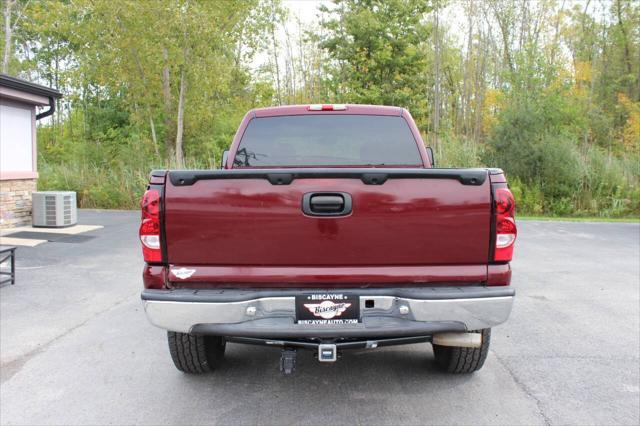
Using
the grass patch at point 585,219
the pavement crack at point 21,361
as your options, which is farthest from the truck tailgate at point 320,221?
the grass patch at point 585,219

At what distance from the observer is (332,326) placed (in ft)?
9.29

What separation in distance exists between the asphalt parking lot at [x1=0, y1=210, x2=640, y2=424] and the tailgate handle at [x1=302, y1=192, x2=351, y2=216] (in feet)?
4.12

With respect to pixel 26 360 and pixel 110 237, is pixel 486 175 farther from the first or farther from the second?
pixel 110 237

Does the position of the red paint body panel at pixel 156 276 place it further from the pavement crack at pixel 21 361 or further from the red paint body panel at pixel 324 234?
the pavement crack at pixel 21 361

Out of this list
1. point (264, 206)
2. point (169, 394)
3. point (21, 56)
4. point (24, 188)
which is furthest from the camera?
point (21, 56)

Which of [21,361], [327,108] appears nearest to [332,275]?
[327,108]

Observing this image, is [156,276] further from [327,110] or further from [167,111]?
[167,111]

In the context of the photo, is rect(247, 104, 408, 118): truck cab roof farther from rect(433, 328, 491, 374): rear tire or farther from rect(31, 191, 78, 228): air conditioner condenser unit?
rect(31, 191, 78, 228): air conditioner condenser unit

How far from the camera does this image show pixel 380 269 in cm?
294

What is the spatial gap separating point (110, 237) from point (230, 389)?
829cm

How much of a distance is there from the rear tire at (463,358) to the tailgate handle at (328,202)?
1433 mm

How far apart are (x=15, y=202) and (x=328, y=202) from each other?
11.7 m

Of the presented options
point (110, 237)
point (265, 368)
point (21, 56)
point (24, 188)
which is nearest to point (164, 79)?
point (24, 188)

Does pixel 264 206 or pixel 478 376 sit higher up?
pixel 264 206
